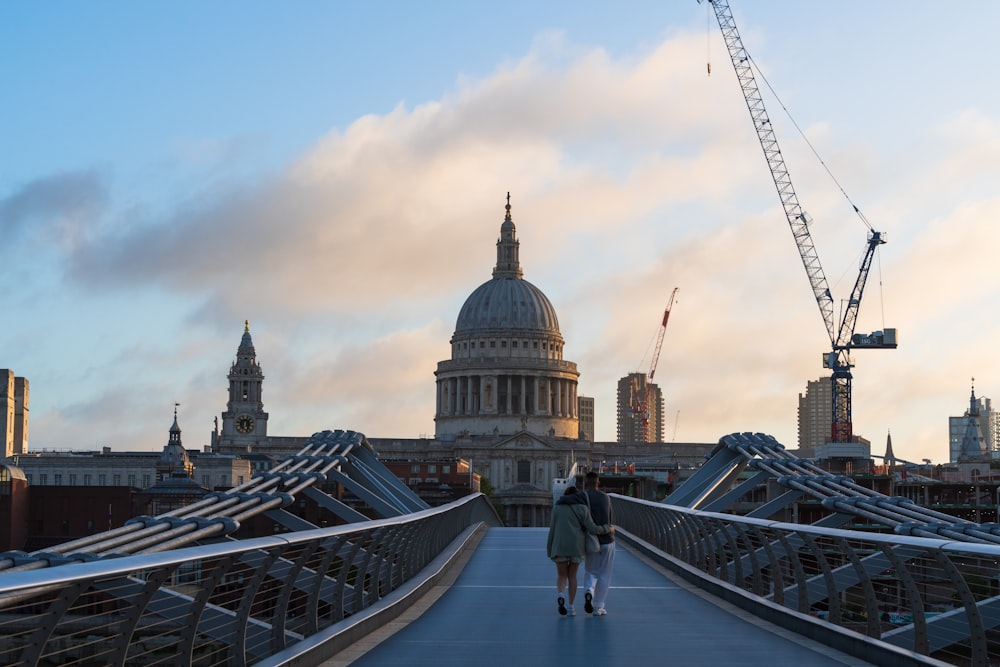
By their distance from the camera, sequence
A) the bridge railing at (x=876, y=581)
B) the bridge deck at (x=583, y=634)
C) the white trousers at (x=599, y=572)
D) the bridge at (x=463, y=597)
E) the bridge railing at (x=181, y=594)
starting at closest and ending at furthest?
the bridge railing at (x=181, y=594) → the bridge at (x=463, y=597) → the bridge railing at (x=876, y=581) → the bridge deck at (x=583, y=634) → the white trousers at (x=599, y=572)

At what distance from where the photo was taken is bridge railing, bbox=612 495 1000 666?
12.4 meters

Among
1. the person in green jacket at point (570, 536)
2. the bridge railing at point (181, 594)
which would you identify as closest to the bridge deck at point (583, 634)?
the person in green jacket at point (570, 536)

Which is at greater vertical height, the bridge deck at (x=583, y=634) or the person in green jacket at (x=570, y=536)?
the person in green jacket at (x=570, y=536)

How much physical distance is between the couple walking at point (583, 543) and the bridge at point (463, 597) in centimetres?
37

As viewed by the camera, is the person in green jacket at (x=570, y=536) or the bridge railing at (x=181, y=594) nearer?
the bridge railing at (x=181, y=594)

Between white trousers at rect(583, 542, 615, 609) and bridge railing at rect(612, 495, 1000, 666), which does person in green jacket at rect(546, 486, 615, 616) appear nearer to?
white trousers at rect(583, 542, 615, 609)

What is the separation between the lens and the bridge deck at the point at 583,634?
15.1m

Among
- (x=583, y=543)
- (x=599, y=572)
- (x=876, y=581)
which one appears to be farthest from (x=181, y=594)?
(x=599, y=572)

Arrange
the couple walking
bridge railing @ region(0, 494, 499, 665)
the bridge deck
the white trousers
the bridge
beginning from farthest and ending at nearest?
the white trousers < the couple walking < the bridge deck < the bridge < bridge railing @ region(0, 494, 499, 665)

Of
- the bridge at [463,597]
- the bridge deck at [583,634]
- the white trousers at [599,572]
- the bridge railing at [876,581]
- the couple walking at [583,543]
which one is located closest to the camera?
the bridge at [463,597]

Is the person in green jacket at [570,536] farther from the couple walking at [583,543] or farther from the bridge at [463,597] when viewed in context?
the bridge at [463,597]

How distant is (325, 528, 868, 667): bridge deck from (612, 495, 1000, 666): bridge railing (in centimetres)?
45

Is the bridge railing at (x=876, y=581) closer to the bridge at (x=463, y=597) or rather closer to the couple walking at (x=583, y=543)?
the bridge at (x=463, y=597)

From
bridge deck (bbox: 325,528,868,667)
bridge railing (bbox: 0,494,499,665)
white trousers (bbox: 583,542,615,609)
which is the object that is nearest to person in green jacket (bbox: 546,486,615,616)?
white trousers (bbox: 583,542,615,609)
